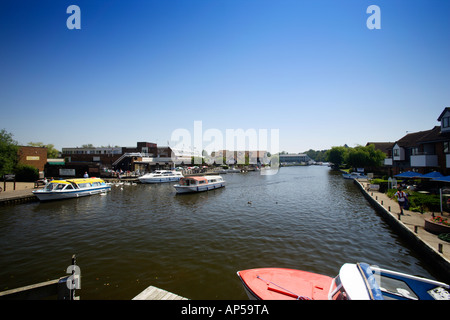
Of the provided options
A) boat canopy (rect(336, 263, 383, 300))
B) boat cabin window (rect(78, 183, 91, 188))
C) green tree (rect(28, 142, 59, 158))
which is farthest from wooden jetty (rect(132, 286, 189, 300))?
green tree (rect(28, 142, 59, 158))

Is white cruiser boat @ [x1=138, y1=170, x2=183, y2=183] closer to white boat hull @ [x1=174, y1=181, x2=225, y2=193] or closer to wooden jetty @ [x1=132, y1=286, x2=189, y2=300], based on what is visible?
white boat hull @ [x1=174, y1=181, x2=225, y2=193]

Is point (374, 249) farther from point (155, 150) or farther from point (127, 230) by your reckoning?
point (155, 150)

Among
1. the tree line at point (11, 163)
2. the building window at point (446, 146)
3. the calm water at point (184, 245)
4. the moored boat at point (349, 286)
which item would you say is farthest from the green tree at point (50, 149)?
the building window at point (446, 146)

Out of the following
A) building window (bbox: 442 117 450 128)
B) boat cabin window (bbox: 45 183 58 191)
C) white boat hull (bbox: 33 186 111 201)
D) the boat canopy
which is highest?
building window (bbox: 442 117 450 128)

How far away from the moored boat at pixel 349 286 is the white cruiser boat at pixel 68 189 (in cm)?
3081

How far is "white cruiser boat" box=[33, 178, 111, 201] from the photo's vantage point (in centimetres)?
2778

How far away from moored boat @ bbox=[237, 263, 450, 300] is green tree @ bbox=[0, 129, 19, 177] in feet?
150

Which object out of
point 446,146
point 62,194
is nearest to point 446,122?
point 446,146

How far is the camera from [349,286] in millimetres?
6148

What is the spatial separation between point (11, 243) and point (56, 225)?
4048 mm

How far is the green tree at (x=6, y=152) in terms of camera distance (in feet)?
114

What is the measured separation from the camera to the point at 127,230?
17.4 meters

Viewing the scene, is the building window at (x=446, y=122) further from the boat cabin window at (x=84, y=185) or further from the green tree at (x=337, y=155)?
the green tree at (x=337, y=155)
